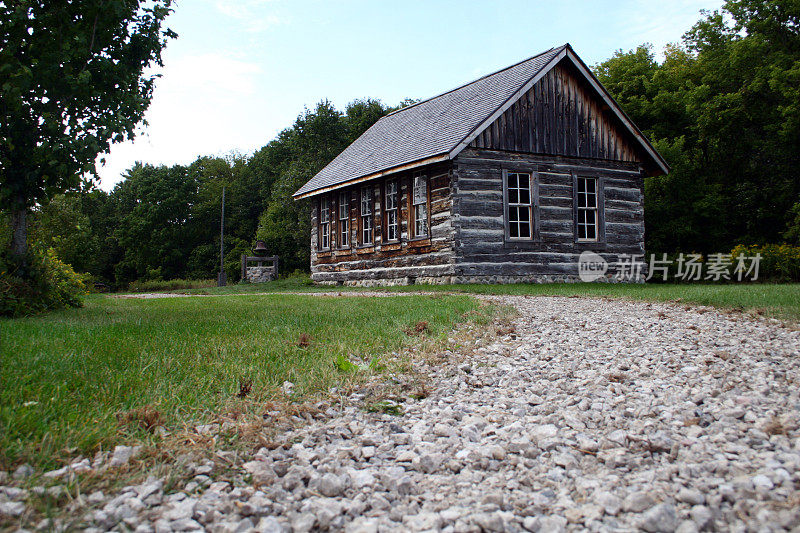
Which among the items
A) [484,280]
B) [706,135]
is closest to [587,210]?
[484,280]

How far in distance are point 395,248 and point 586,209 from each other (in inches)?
257

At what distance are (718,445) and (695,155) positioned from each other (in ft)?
91.1

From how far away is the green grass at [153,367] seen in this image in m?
2.99

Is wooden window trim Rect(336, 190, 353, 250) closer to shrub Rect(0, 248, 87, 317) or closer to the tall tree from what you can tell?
shrub Rect(0, 248, 87, 317)

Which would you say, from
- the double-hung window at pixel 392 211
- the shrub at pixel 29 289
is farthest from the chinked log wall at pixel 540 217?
the shrub at pixel 29 289

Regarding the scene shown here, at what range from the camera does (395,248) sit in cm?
1948

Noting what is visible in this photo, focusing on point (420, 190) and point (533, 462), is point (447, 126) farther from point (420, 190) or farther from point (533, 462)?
point (533, 462)

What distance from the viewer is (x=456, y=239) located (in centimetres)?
1669

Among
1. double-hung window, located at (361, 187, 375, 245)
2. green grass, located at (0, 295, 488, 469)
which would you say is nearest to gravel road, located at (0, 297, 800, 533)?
green grass, located at (0, 295, 488, 469)

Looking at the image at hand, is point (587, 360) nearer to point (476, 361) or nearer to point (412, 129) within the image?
point (476, 361)

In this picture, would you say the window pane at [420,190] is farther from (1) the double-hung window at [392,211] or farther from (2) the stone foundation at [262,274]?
(2) the stone foundation at [262,274]

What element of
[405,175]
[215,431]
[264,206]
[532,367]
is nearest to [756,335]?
[532,367]

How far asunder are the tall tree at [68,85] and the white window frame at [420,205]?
10.1 m

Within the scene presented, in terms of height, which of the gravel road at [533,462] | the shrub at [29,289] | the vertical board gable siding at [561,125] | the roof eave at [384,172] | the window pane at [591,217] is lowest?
the gravel road at [533,462]
